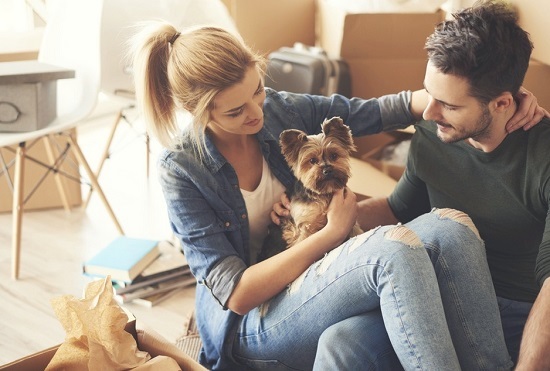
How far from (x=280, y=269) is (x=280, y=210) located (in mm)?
187

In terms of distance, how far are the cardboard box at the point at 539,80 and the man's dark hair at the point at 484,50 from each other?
838 mm

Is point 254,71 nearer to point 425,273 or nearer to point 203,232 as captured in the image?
point 203,232

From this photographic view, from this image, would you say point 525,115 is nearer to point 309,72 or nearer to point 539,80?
point 539,80

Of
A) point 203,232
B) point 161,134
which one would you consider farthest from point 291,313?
point 161,134

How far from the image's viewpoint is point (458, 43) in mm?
1477

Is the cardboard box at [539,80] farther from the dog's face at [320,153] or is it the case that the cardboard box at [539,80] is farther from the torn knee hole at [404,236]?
the torn knee hole at [404,236]

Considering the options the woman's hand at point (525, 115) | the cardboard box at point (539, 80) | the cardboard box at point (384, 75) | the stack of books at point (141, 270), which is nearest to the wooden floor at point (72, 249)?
the stack of books at point (141, 270)

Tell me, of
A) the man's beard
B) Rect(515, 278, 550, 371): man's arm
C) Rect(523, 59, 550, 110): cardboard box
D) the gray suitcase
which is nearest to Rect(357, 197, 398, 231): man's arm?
the man's beard

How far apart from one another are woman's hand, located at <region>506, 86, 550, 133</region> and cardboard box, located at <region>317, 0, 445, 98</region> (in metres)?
1.24

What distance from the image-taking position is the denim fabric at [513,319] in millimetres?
1578

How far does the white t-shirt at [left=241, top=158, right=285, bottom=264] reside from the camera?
5.54 feet

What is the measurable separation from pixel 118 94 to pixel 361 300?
1.87m

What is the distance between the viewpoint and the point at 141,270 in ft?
7.96

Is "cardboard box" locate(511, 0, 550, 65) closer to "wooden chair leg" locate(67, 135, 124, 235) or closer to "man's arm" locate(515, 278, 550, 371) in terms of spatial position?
"man's arm" locate(515, 278, 550, 371)
